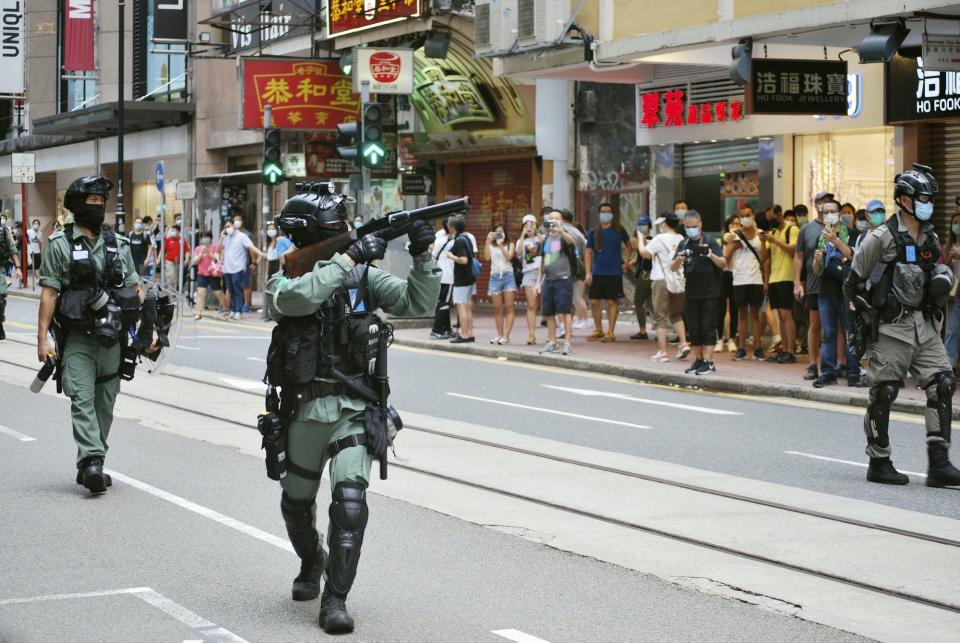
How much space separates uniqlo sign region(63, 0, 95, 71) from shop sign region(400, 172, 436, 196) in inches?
737

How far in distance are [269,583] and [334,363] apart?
1.28 meters

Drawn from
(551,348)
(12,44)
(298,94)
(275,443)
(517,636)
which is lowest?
(517,636)

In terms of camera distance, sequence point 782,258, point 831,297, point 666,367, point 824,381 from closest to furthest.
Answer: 1. point 824,381
2. point 831,297
3. point 782,258
4. point 666,367

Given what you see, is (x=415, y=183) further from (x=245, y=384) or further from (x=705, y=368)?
(x=245, y=384)

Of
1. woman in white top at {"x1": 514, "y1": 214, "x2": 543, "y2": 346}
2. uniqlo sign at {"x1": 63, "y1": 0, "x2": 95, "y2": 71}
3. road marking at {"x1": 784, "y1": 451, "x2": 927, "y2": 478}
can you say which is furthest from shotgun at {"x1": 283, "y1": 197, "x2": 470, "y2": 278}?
uniqlo sign at {"x1": 63, "y1": 0, "x2": 95, "y2": 71}

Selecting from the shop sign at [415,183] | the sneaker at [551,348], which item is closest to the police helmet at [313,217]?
the sneaker at [551,348]

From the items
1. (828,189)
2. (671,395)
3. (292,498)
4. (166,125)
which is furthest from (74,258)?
(166,125)

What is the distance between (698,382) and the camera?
52.3ft

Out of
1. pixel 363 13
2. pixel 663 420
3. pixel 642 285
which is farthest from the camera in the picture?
pixel 363 13

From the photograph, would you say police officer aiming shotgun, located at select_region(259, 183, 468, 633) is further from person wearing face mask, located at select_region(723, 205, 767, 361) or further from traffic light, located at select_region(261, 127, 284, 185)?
Answer: traffic light, located at select_region(261, 127, 284, 185)

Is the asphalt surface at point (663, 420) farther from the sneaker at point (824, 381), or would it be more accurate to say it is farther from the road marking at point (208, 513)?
the road marking at point (208, 513)

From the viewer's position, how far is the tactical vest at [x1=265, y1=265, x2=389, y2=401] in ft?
19.1

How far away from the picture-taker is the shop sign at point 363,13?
2730 centimetres

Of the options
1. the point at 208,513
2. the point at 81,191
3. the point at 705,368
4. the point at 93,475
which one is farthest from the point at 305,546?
the point at 705,368
